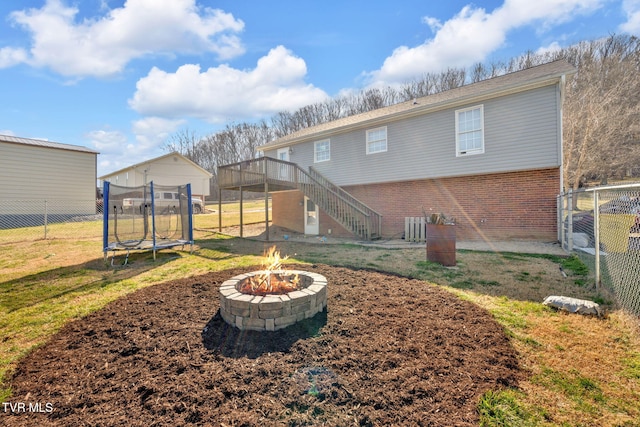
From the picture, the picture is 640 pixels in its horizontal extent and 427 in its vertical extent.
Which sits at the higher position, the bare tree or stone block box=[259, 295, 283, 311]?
the bare tree

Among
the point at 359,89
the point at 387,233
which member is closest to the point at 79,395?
the point at 387,233

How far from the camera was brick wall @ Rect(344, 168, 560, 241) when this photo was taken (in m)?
9.03

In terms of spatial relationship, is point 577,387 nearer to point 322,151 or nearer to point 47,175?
point 322,151

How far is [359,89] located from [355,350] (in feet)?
137

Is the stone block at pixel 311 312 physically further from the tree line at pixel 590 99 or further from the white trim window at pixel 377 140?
the tree line at pixel 590 99

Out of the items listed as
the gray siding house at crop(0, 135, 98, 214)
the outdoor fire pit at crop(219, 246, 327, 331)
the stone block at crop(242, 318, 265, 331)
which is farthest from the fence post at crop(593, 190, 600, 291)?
the gray siding house at crop(0, 135, 98, 214)

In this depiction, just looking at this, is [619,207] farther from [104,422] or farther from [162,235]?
[162,235]

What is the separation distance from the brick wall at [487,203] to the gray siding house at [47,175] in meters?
20.6

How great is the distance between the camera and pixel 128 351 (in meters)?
2.78

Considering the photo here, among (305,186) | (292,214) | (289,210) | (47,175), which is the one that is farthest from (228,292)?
(47,175)

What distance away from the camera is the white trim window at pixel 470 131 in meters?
9.84

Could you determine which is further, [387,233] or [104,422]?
[387,233]

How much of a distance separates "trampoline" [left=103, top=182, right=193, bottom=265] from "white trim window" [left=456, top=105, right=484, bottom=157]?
9.71m

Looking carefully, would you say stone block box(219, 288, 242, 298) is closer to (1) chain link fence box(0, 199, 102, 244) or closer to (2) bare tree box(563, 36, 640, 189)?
(1) chain link fence box(0, 199, 102, 244)
